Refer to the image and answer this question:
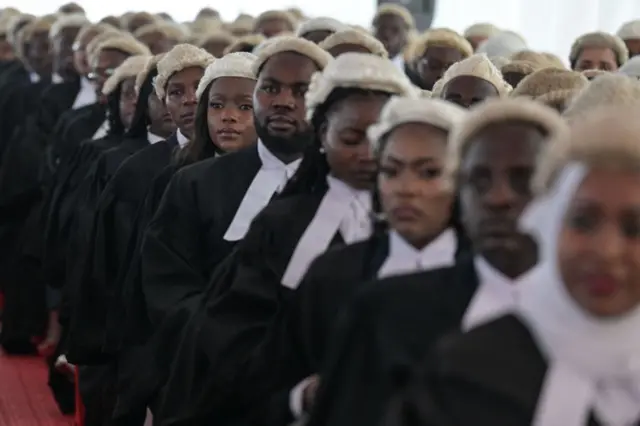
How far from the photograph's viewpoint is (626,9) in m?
11.6

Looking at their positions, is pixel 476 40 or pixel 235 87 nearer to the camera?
pixel 235 87

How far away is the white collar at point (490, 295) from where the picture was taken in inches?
107

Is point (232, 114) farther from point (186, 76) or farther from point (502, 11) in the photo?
point (502, 11)

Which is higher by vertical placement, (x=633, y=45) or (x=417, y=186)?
(x=417, y=186)

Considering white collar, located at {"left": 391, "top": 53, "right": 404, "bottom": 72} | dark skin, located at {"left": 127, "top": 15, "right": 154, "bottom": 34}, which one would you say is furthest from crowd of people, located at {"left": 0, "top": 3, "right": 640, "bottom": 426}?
dark skin, located at {"left": 127, "top": 15, "right": 154, "bottom": 34}

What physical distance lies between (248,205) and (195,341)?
659mm

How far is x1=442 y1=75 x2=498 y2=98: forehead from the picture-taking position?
528 cm

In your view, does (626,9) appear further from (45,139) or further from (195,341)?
(195,341)

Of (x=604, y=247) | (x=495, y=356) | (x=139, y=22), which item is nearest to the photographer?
(x=604, y=247)

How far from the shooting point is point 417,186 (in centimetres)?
322

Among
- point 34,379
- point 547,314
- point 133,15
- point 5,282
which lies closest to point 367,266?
point 547,314

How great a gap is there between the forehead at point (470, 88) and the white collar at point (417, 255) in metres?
2.10

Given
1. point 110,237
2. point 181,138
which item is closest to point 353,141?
point 181,138

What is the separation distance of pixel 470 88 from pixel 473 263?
250cm
